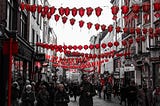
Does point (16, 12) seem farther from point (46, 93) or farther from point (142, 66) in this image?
point (142, 66)

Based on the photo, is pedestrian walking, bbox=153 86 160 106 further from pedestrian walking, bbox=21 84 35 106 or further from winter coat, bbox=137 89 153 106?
pedestrian walking, bbox=21 84 35 106

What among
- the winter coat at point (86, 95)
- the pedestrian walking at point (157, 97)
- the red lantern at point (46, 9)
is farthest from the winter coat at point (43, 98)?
the pedestrian walking at point (157, 97)

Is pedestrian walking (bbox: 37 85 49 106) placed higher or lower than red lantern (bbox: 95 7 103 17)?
lower

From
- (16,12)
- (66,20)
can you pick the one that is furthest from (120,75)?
(66,20)

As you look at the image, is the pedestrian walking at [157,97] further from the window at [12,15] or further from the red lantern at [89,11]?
the window at [12,15]

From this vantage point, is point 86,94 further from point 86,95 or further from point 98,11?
point 98,11

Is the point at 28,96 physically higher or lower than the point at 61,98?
lower

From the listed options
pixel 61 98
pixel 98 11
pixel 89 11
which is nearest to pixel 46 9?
pixel 89 11

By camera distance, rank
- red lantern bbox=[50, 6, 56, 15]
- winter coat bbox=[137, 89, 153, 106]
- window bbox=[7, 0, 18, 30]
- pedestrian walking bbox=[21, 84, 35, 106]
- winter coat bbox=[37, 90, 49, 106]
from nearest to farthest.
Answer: winter coat bbox=[37, 90, 49, 106]
pedestrian walking bbox=[21, 84, 35, 106]
red lantern bbox=[50, 6, 56, 15]
winter coat bbox=[137, 89, 153, 106]
window bbox=[7, 0, 18, 30]

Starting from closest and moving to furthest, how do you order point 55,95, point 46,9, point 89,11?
1. point 55,95
2. point 89,11
3. point 46,9

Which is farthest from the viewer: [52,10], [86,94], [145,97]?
[145,97]

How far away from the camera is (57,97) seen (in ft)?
46.9

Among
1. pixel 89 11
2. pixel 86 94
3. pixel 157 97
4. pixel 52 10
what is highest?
pixel 52 10

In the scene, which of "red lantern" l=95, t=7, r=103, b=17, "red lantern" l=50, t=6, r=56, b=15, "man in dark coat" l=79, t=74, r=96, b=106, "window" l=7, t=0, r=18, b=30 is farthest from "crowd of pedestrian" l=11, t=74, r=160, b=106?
"window" l=7, t=0, r=18, b=30
